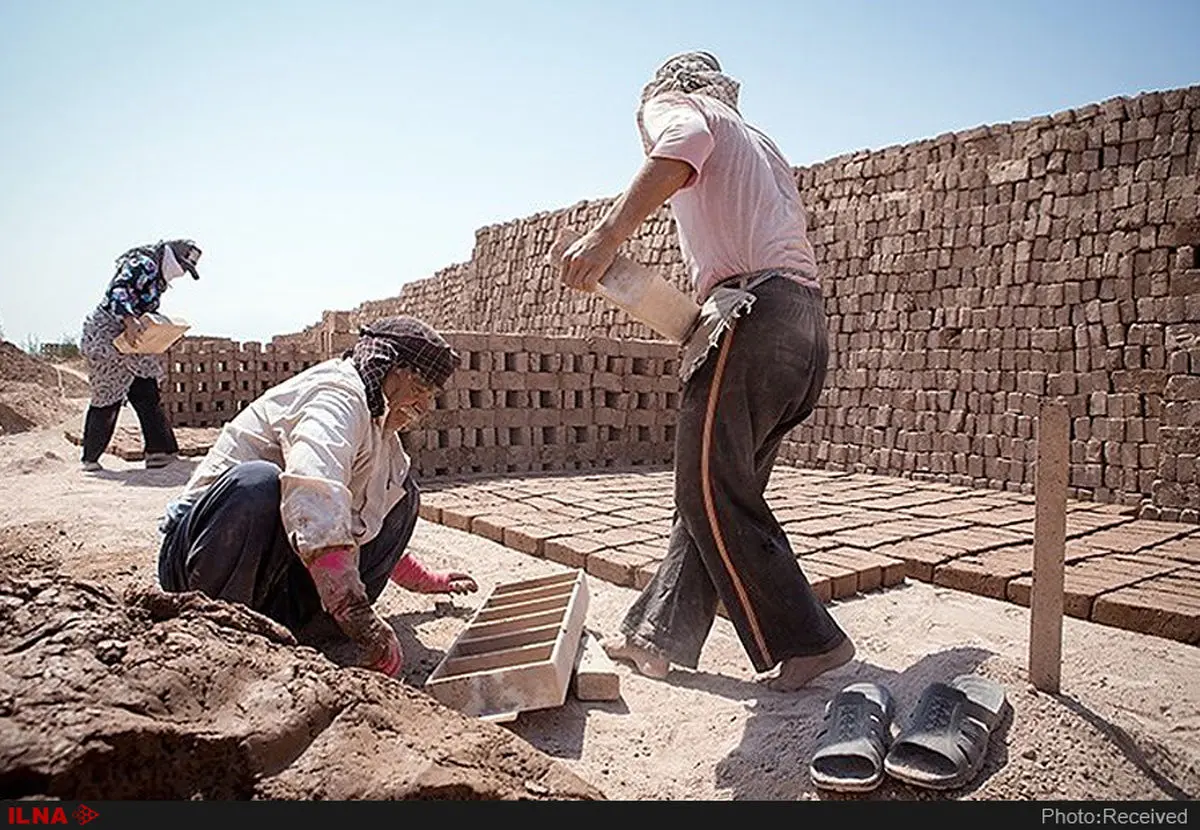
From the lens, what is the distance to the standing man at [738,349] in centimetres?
241

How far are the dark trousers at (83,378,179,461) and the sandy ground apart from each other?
312cm

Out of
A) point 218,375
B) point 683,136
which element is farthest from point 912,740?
point 218,375

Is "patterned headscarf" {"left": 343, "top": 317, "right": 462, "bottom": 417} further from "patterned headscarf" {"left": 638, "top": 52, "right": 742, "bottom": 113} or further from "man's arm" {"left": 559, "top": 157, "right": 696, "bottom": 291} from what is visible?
"patterned headscarf" {"left": 638, "top": 52, "right": 742, "bottom": 113}

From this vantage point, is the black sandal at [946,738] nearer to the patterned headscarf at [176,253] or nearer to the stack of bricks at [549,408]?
the stack of bricks at [549,408]

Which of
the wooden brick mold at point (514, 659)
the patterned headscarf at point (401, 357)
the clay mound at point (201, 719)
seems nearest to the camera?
the clay mound at point (201, 719)

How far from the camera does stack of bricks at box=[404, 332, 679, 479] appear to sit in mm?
6895

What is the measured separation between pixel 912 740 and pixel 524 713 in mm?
1051

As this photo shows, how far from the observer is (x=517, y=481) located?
6.70 meters

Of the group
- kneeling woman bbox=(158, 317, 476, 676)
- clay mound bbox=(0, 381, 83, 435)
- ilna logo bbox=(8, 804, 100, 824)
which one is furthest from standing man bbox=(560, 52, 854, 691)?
clay mound bbox=(0, 381, 83, 435)

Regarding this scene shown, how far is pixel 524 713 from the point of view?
241cm

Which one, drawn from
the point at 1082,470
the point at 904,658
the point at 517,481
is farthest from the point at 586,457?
the point at 904,658

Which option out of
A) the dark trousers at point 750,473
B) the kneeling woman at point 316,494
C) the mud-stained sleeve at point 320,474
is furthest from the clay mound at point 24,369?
the dark trousers at point 750,473

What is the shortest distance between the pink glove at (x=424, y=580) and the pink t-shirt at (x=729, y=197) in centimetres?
150

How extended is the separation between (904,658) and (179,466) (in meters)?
5.95
